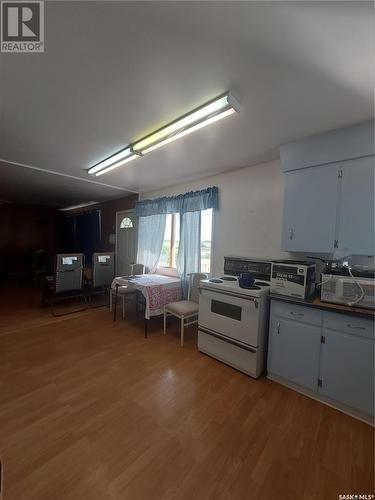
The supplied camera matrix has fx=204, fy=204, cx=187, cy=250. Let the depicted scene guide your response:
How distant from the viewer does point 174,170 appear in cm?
314

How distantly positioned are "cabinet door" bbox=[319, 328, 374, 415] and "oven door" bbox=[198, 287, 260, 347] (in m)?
0.60

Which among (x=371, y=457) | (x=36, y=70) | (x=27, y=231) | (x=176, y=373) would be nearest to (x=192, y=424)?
(x=176, y=373)

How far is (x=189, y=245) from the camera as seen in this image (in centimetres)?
344

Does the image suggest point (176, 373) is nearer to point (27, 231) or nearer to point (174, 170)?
point (174, 170)

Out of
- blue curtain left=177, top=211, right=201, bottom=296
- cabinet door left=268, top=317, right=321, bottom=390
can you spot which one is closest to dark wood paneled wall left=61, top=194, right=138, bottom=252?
blue curtain left=177, top=211, right=201, bottom=296

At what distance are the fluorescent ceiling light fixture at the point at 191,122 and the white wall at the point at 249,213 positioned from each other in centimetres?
122

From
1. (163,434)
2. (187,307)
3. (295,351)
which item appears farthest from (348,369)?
(187,307)

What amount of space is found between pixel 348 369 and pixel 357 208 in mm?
1370

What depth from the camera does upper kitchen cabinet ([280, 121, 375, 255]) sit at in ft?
5.86

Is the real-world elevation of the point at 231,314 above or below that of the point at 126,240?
below

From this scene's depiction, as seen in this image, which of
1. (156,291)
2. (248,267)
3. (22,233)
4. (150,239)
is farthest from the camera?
(22,233)

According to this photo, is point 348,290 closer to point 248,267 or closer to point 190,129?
point 248,267

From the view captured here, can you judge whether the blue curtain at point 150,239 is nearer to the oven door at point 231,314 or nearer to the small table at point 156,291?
the small table at point 156,291

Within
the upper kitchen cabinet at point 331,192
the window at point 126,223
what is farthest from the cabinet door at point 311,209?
the window at point 126,223
